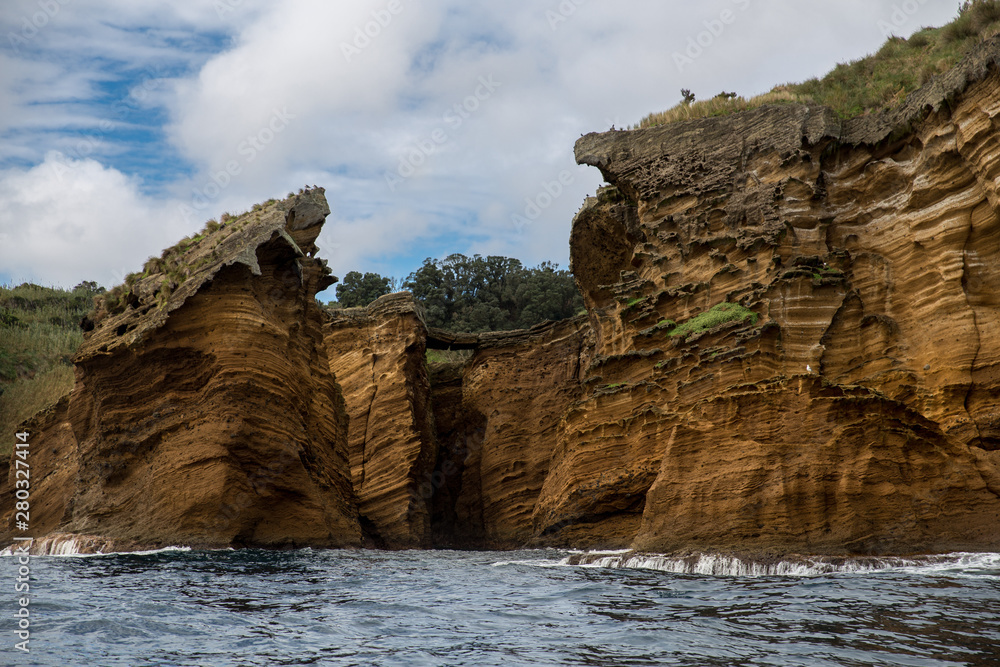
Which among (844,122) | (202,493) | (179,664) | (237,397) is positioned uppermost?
(844,122)

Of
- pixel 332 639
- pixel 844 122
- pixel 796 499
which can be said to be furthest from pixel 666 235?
pixel 332 639

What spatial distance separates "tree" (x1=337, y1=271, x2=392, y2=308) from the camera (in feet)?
184

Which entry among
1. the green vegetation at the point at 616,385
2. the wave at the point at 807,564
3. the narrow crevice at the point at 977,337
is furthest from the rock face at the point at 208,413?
the narrow crevice at the point at 977,337

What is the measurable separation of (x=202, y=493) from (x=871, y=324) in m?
14.8

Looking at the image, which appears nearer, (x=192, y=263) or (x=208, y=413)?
(x=208, y=413)

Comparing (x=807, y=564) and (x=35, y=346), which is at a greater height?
(x=35, y=346)

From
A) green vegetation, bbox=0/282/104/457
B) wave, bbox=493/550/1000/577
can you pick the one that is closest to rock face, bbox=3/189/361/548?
wave, bbox=493/550/1000/577

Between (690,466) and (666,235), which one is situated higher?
(666,235)

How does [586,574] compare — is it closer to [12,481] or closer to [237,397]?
[237,397]

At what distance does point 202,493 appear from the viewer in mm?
18500

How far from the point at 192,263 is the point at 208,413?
13.1 ft

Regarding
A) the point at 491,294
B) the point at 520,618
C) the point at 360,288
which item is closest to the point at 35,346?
the point at 360,288

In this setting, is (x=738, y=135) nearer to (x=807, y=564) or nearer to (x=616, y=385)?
(x=616, y=385)

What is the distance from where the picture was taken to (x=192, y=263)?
20.8 metres
